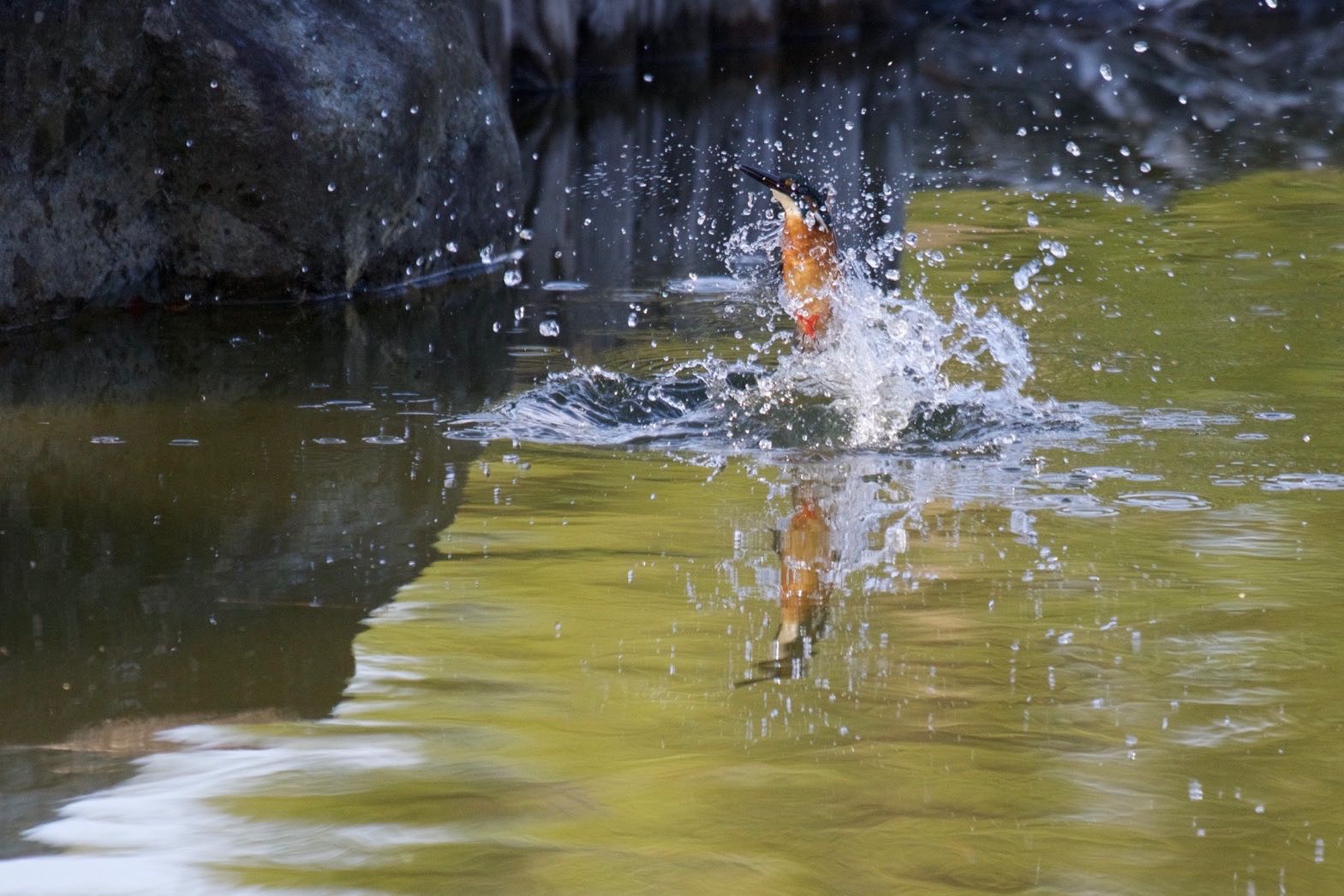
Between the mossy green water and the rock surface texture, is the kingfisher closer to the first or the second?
the mossy green water

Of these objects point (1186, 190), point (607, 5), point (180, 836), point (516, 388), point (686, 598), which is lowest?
point (180, 836)

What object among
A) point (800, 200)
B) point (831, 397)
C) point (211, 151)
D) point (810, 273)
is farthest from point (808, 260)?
point (211, 151)

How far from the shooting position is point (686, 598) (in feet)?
10.2

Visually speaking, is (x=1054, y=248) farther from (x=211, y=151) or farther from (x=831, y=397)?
(x=211, y=151)

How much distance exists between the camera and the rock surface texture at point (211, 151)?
5.59m

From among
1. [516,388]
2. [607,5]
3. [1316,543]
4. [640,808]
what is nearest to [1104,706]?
[640,808]

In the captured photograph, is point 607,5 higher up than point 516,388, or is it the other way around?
point 607,5

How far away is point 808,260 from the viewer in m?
4.74

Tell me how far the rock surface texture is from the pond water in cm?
26

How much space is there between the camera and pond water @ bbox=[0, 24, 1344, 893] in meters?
2.27

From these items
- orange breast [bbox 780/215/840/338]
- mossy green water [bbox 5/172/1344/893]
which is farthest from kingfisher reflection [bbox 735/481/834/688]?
orange breast [bbox 780/215/840/338]

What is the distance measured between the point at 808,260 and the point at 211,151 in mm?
2319

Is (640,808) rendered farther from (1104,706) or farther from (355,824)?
(1104,706)

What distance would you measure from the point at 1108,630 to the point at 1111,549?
1.44ft
